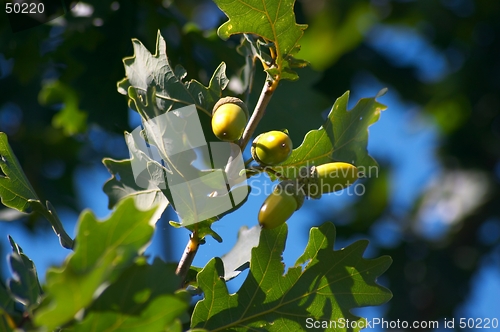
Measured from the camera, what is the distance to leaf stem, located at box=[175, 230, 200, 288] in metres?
1.04

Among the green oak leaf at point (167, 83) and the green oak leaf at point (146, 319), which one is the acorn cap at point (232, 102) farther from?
the green oak leaf at point (146, 319)

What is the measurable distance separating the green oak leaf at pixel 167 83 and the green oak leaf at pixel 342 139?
0.20 metres

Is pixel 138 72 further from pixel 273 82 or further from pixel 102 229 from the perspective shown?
pixel 102 229

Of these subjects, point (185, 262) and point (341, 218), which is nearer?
point (185, 262)

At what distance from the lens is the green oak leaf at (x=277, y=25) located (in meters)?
1.19

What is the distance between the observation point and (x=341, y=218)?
190 inches

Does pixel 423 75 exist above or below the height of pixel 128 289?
below

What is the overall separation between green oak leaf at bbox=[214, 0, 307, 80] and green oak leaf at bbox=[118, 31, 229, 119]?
0.35 ft

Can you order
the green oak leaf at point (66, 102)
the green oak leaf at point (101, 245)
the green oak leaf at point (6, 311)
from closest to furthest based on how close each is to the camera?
1. the green oak leaf at point (101, 245)
2. the green oak leaf at point (6, 311)
3. the green oak leaf at point (66, 102)

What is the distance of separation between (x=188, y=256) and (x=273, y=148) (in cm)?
24

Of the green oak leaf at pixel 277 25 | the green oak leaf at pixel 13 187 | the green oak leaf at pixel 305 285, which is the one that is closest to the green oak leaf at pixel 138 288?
the green oak leaf at pixel 305 285

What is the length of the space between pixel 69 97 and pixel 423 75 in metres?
3.09

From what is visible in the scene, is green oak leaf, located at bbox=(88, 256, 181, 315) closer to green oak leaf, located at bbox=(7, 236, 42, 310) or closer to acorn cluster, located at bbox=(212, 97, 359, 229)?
green oak leaf, located at bbox=(7, 236, 42, 310)

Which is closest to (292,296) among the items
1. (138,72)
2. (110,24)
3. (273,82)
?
(273,82)
